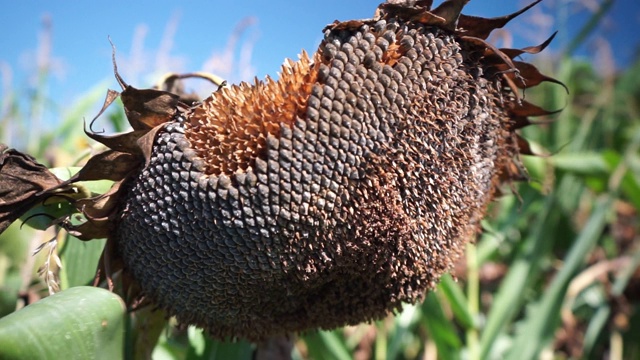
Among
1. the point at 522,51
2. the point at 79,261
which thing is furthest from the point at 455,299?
the point at 79,261

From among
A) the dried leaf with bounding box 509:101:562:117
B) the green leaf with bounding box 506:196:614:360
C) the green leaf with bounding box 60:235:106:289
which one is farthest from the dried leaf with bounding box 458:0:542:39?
the green leaf with bounding box 506:196:614:360

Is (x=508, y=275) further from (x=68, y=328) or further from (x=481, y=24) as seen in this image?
(x=68, y=328)

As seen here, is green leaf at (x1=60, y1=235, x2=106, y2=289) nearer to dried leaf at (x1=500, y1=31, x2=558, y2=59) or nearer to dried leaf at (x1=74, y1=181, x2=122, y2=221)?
dried leaf at (x1=74, y1=181, x2=122, y2=221)

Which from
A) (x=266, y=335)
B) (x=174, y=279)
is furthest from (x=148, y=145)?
(x=266, y=335)

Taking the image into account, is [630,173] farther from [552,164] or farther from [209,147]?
[209,147]

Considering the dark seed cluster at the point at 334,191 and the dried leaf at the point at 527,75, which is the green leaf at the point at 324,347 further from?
the dried leaf at the point at 527,75

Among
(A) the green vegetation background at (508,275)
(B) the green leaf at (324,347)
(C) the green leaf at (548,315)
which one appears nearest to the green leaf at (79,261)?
(A) the green vegetation background at (508,275)

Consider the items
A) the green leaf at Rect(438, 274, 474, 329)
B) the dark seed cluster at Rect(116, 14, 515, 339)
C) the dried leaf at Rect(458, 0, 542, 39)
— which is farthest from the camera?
the green leaf at Rect(438, 274, 474, 329)
